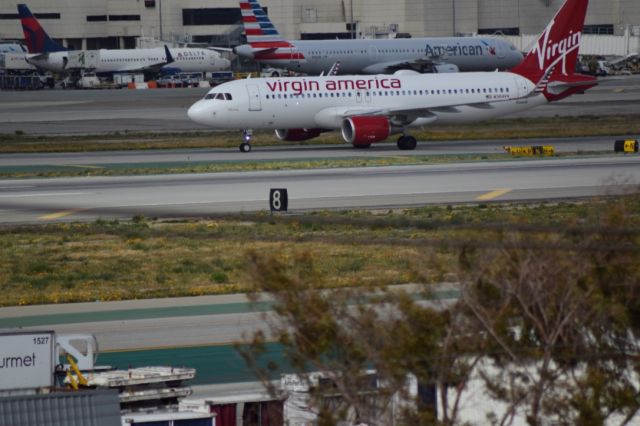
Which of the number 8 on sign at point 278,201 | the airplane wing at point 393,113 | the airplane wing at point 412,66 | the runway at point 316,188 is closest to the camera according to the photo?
the number 8 on sign at point 278,201

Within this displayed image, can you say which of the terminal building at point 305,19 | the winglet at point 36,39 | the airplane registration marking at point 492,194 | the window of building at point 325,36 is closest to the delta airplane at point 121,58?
the winglet at point 36,39

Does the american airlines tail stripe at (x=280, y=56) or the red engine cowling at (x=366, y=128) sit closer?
the red engine cowling at (x=366, y=128)

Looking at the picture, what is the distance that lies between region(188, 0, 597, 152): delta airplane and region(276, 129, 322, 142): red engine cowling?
5 centimetres

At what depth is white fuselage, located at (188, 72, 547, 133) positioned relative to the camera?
193 ft

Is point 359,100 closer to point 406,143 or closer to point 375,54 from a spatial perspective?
point 406,143

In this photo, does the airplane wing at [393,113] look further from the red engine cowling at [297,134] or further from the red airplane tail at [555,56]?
the red airplane tail at [555,56]

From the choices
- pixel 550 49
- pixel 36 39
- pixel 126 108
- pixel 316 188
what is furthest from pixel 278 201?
pixel 36 39

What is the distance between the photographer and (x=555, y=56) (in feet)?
209

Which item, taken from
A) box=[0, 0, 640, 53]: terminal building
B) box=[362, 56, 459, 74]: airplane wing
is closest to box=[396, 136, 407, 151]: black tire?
box=[362, 56, 459, 74]: airplane wing

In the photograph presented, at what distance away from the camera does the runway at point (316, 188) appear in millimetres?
41250

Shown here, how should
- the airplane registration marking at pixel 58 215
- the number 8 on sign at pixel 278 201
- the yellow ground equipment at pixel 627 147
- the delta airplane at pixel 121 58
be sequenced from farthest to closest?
the delta airplane at pixel 121 58 < the yellow ground equipment at pixel 627 147 < the airplane registration marking at pixel 58 215 < the number 8 on sign at pixel 278 201

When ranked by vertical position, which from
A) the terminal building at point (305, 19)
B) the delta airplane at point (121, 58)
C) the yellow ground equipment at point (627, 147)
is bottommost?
the yellow ground equipment at point (627, 147)

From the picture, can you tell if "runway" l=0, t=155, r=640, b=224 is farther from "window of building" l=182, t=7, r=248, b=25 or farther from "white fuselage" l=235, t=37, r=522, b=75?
"window of building" l=182, t=7, r=248, b=25

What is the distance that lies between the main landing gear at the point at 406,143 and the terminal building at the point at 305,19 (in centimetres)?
8318
